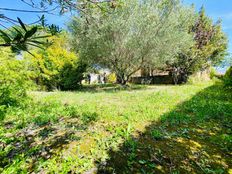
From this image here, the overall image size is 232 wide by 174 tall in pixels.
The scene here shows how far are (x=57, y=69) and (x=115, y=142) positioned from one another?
12.4m

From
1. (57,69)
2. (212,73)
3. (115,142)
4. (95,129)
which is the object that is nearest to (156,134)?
(115,142)

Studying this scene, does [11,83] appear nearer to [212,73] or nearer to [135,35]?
[135,35]

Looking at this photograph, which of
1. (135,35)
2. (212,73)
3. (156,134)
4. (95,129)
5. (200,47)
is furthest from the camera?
(212,73)

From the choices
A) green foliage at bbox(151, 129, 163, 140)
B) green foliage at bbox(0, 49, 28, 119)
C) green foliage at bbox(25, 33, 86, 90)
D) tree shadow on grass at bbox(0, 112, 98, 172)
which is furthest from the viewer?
green foliage at bbox(25, 33, 86, 90)

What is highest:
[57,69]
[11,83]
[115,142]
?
[57,69]

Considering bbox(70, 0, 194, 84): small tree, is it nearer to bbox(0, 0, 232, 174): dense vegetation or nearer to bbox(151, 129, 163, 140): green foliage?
bbox(0, 0, 232, 174): dense vegetation

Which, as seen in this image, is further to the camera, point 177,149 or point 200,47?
point 200,47

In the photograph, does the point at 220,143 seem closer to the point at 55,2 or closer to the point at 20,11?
the point at 55,2

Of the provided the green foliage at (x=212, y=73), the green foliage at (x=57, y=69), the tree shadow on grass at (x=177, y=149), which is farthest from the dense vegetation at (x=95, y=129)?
the green foliage at (x=212, y=73)

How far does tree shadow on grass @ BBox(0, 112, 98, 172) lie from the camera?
12.5 ft

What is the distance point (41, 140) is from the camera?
4.41 m

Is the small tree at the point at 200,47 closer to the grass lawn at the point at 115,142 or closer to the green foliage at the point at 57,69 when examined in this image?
the green foliage at the point at 57,69

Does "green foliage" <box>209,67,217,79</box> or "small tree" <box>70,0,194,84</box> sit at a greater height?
"small tree" <box>70,0,194,84</box>

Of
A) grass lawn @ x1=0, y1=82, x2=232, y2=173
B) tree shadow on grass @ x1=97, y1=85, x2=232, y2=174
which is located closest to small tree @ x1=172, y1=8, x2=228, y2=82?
grass lawn @ x1=0, y1=82, x2=232, y2=173
